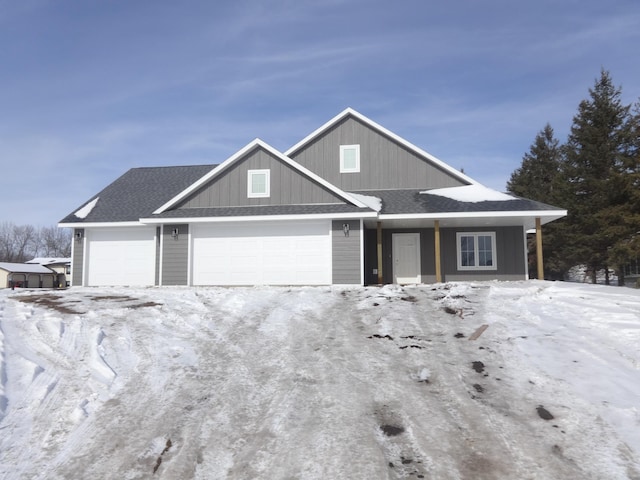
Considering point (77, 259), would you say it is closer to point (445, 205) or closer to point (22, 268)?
point (445, 205)

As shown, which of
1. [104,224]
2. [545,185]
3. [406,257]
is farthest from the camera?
[545,185]

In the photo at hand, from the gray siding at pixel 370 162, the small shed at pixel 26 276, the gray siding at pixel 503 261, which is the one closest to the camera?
the gray siding at pixel 503 261

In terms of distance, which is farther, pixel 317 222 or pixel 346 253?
pixel 317 222

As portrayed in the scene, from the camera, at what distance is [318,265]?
15734 mm

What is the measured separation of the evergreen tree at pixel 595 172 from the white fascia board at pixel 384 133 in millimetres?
12134

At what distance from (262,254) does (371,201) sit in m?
4.40

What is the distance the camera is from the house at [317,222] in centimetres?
1580

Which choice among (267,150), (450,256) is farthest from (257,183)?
(450,256)

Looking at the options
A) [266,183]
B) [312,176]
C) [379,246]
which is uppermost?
[312,176]

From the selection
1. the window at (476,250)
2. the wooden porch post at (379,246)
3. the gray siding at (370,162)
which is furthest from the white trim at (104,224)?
the window at (476,250)

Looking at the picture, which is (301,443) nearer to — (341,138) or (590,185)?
(341,138)

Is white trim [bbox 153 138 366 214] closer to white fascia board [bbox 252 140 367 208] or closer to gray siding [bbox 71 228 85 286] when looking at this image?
white fascia board [bbox 252 140 367 208]

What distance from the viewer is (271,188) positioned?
1642cm

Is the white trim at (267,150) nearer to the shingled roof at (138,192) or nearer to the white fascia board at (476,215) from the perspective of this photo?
the white fascia board at (476,215)
